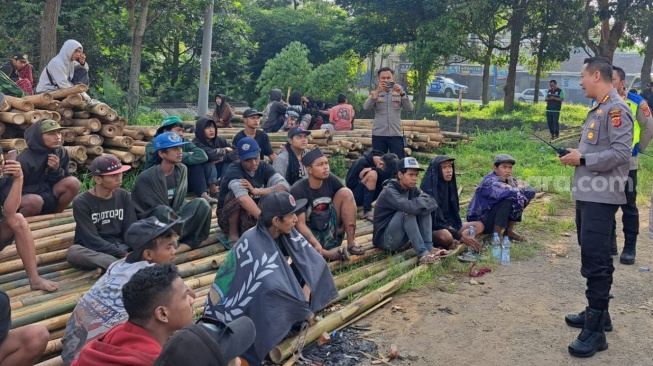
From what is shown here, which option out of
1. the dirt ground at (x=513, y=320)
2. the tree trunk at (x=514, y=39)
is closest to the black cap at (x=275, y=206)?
the dirt ground at (x=513, y=320)

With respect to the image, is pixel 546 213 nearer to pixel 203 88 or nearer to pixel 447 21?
pixel 203 88

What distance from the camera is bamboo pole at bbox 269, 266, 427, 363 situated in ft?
15.4

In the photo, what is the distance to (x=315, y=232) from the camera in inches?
268

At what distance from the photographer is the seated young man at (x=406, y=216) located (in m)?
6.83

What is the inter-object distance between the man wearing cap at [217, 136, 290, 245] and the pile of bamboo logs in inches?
101

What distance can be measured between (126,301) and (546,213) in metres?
7.89

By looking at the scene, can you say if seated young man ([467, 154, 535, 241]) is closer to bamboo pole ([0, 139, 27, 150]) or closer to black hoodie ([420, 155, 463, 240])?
black hoodie ([420, 155, 463, 240])

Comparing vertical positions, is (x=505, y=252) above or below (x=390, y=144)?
below

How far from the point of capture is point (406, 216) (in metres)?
6.93

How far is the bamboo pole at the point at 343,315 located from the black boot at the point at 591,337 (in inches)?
64.7

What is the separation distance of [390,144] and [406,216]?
331 centimetres

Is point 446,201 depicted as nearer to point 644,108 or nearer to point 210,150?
point 644,108

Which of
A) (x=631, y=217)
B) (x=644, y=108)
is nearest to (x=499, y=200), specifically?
(x=631, y=217)

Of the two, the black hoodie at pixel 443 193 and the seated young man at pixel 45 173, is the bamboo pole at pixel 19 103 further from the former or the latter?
the black hoodie at pixel 443 193
